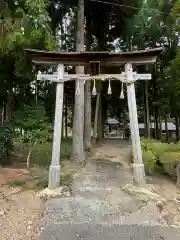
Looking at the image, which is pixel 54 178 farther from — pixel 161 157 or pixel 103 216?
pixel 161 157

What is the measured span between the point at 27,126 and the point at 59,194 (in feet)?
9.54

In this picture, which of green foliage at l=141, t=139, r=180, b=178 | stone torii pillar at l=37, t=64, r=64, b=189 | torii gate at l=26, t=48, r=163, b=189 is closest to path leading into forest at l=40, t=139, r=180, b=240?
stone torii pillar at l=37, t=64, r=64, b=189

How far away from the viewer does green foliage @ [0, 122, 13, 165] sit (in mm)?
9211

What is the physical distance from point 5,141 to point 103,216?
4.71 meters

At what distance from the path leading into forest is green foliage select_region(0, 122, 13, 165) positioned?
2.67 meters

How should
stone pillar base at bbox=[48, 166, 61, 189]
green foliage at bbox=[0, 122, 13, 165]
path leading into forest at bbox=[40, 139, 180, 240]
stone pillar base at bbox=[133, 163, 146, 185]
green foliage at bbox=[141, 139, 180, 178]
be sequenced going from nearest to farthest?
path leading into forest at bbox=[40, 139, 180, 240] → stone pillar base at bbox=[48, 166, 61, 189] → stone pillar base at bbox=[133, 163, 146, 185] → green foliage at bbox=[141, 139, 180, 178] → green foliage at bbox=[0, 122, 13, 165]

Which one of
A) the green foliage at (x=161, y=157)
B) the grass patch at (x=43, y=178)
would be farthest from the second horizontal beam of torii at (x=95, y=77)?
the grass patch at (x=43, y=178)

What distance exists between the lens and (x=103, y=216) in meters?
5.79

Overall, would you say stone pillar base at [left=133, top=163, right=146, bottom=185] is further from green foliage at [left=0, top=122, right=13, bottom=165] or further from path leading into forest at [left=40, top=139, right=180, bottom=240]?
green foliage at [left=0, top=122, right=13, bottom=165]

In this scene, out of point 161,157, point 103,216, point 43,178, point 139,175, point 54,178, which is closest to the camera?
point 103,216

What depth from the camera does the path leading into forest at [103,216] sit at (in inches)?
199

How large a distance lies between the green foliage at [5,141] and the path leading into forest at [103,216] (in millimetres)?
2668

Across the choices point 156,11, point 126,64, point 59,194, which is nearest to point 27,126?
point 59,194

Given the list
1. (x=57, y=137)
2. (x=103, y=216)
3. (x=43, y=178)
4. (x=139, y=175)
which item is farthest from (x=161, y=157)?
(x=103, y=216)
